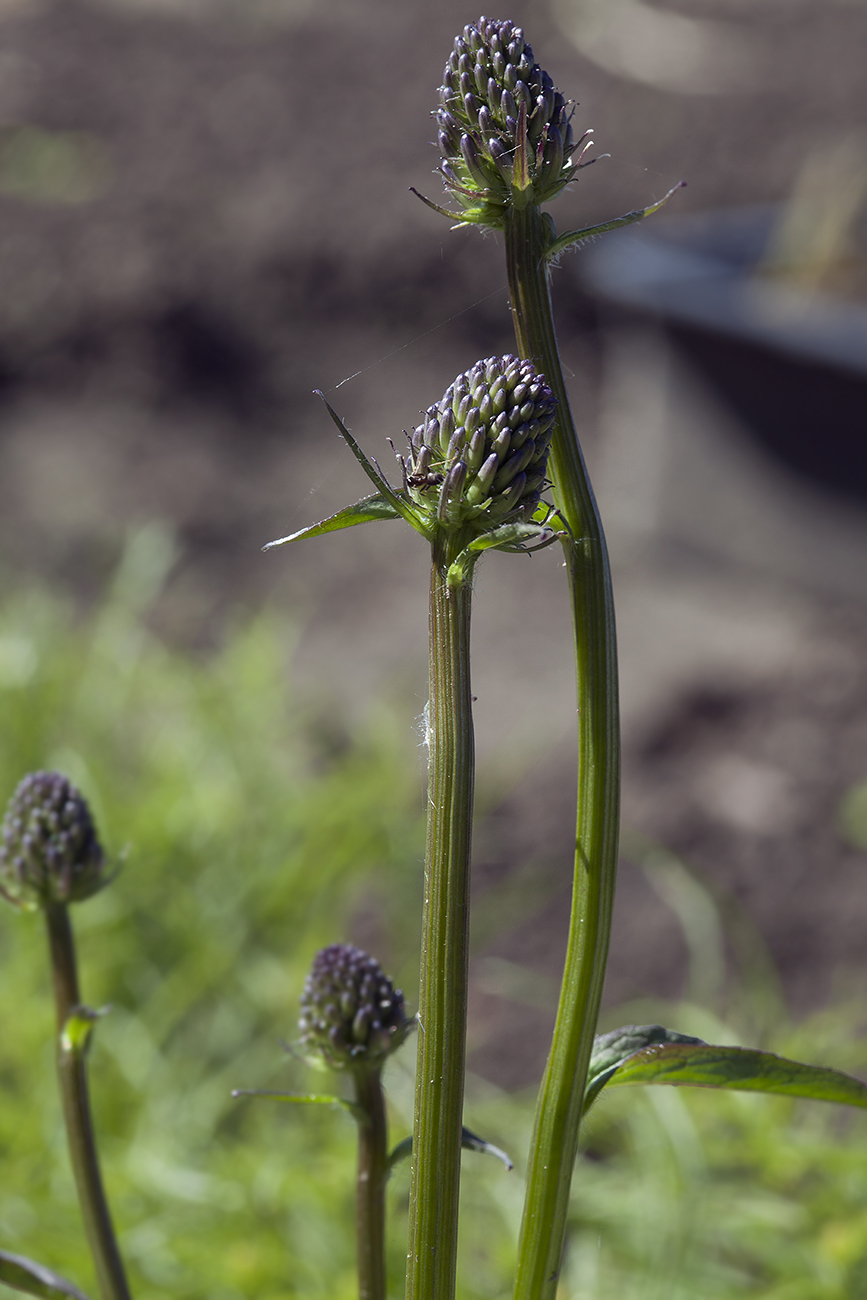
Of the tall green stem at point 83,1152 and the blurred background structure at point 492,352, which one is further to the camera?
the blurred background structure at point 492,352

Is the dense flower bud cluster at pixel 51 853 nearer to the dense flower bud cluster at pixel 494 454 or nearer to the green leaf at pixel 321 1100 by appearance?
the green leaf at pixel 321 1100

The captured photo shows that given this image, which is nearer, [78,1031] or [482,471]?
[482,471]

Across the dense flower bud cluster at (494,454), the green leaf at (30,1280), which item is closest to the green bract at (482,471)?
the dense flower bud cluster at (494,454)

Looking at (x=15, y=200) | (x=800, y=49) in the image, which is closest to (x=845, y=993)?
(x=15, y=200)

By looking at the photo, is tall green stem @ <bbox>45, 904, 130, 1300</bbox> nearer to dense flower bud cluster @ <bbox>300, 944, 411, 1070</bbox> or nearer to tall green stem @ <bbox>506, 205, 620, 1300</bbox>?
dense flower bud cluster @ <bbox>300, 944, 411, 1070</bbox>

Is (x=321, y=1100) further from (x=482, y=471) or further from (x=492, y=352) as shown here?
(x=492, y=352)

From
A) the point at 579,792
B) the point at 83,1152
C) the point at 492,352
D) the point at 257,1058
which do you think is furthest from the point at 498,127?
the point at 492,352
